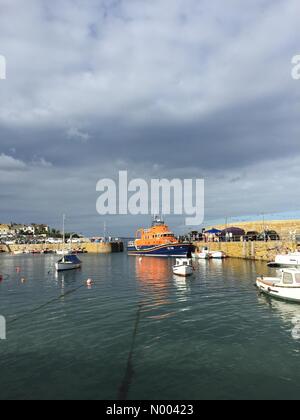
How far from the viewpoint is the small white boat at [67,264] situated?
2188 inches

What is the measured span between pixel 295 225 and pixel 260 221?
16429 millimetres

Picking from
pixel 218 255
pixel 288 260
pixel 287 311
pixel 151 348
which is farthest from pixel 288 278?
pixel 218 255

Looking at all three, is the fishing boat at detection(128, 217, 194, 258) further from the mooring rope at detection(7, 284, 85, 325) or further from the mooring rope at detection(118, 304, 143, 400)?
the mooring rope at detection(118, 304, 143, 400)

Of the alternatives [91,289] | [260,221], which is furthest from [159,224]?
[91,289]

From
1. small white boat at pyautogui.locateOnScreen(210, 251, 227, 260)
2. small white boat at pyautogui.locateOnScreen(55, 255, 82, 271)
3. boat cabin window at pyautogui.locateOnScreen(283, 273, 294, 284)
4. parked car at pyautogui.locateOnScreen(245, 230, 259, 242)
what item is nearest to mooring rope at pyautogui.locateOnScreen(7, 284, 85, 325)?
small white boat at pyautogui.locateOnScreen(55, 255, 82, 271)

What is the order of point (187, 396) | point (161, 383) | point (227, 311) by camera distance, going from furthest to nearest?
point (227, 311)
point (161, 383)
point (187, 396)

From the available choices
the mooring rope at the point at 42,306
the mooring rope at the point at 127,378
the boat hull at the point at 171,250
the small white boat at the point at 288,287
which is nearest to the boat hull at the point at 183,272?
the mooring rope at the point at 42,306

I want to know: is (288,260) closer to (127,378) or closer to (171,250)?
(171,250)

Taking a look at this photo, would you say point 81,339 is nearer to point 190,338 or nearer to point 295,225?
point 190,338

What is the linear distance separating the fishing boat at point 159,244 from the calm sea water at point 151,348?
2082 inches

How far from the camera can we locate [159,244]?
87.7 meters

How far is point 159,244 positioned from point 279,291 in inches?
2434

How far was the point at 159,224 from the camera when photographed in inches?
3725

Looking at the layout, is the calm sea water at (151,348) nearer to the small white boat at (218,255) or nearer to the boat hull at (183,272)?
the boat hull at (183,272)
